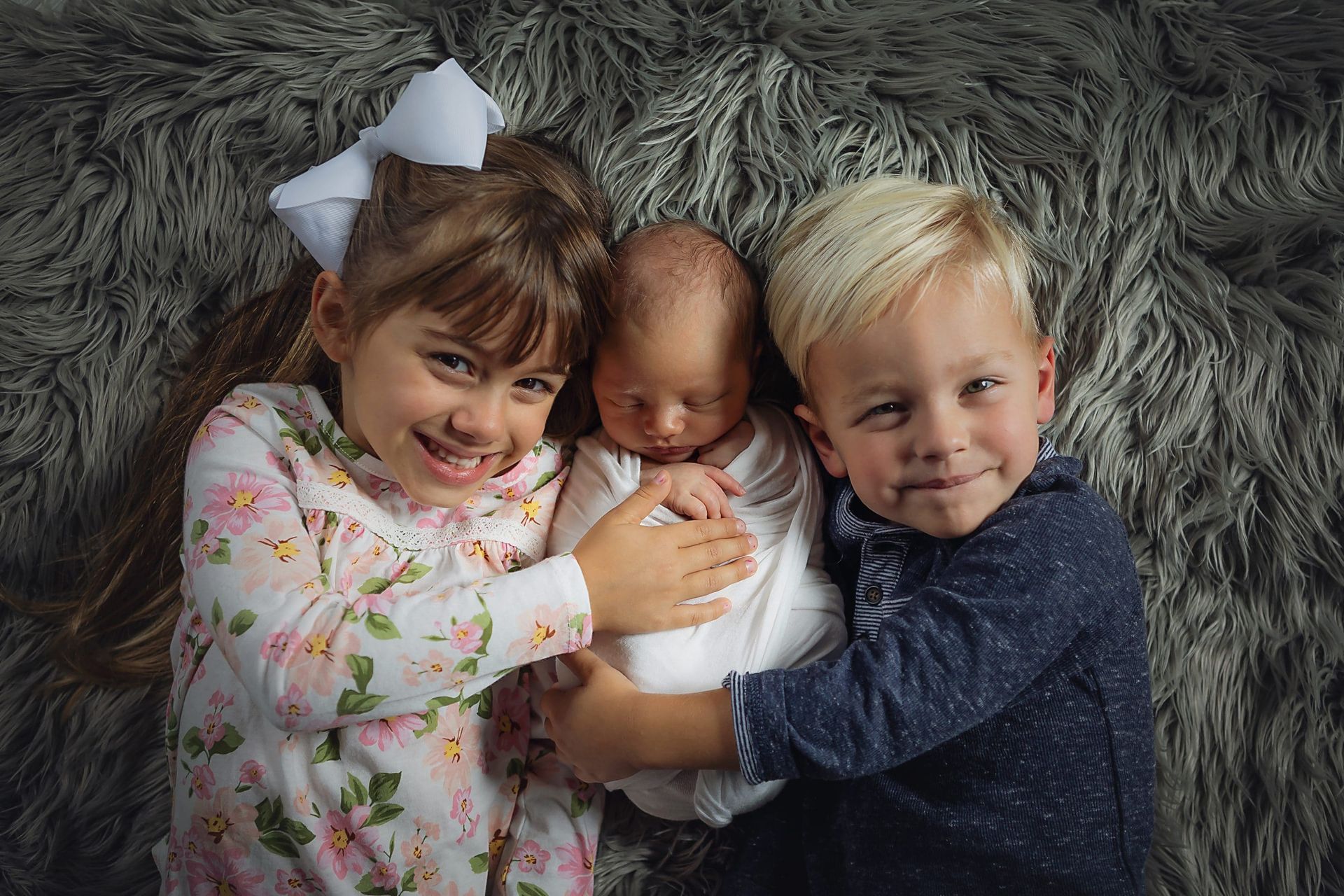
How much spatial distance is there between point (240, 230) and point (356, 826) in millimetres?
742

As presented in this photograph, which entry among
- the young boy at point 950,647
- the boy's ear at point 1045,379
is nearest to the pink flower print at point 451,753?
the young boy at point 950,647

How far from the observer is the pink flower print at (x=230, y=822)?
0.95 meters

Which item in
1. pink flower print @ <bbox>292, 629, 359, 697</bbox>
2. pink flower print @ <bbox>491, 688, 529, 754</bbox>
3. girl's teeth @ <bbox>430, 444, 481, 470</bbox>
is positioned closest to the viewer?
pink flower print @ <bbox>292, 629, 359, 697</bbox>

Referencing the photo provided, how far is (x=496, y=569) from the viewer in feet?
3.45

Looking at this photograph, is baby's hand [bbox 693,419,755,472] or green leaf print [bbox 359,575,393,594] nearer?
green leaf print [bbox 359,575,393,594]

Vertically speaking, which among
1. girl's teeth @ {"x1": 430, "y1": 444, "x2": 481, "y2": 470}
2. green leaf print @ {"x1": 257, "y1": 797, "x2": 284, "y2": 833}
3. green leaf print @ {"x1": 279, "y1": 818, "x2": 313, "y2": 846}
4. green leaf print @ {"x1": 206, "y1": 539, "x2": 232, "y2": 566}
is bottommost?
green leaf print @ {"x1": 279, "y1": 818, "x2": 313, "y2": 846}

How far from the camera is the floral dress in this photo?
0.89 m

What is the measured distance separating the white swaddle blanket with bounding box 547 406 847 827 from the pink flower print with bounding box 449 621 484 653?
0.17 m

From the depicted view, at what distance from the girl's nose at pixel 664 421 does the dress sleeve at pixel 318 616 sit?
187 mm

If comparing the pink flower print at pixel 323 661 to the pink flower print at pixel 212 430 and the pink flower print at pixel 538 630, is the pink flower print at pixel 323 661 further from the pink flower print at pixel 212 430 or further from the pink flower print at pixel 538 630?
the pink flower print at pixel 212 430

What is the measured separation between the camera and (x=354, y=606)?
92cm

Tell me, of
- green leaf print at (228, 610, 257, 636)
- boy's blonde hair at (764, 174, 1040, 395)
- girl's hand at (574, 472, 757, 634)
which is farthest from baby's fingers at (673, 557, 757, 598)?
green leaf print at (228, 610, 257, 636)

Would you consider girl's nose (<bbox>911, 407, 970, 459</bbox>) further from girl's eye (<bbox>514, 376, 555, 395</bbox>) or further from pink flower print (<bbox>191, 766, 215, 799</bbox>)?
pink flower print (<bbox>191, 766, 215, 799</bbox>)

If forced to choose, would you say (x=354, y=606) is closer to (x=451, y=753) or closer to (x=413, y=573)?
(x=413, y=573)
